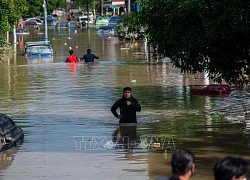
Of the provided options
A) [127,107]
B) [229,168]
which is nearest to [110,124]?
[127,107]

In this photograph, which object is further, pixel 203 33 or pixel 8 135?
pixel 8 135

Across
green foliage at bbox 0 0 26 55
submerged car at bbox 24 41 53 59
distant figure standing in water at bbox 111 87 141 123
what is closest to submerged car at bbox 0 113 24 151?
distant figure standing in water at bbox 111 87 141 123

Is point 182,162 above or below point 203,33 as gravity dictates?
below

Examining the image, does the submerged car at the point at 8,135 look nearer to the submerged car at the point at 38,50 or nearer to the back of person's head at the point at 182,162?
the back of person's head at the point at 182,162

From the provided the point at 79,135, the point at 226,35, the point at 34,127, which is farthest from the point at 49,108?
the point at 226,35

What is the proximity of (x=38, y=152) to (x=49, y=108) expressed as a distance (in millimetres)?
7795

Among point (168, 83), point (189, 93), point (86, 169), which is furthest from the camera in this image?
point (168, 83)

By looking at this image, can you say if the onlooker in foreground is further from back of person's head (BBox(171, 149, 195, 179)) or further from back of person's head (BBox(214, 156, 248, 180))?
back of person's head (BBox(214, 156, 248, 180))

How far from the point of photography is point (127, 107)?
1861 cm

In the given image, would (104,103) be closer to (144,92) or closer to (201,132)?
(144,92)

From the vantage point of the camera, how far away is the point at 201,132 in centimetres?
1894

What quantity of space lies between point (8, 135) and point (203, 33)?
4.31 metres

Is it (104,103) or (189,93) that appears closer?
(104,103)

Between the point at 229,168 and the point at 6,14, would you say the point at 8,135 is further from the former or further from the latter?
the point at 229,168
